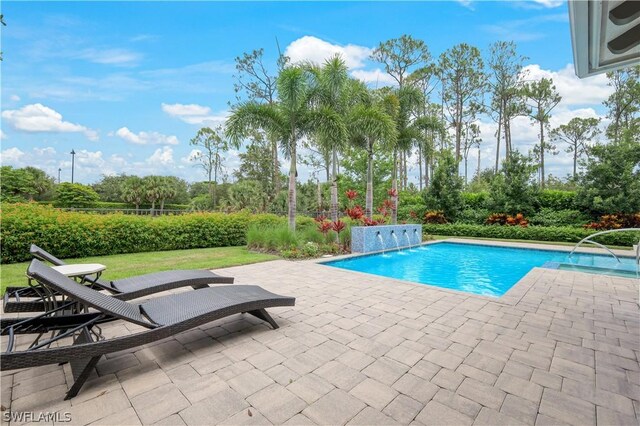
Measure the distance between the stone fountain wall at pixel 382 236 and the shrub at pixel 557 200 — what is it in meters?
7.96

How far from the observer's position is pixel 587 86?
83.9 ft

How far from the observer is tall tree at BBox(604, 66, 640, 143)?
79.8 ft

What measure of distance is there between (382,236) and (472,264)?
304cm

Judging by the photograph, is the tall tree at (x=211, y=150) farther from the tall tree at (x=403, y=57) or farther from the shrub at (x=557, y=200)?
the shrub at (x=557, y=200)

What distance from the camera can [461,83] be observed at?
85.7 ft

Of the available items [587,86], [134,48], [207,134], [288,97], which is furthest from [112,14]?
[587,86]

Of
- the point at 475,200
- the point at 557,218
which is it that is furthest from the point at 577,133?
the point at 557,218

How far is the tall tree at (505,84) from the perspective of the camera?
991 inches

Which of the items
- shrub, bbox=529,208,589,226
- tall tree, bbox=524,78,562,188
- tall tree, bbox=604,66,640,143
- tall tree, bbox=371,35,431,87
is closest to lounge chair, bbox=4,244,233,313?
shrub, bbox=529,208,589,226

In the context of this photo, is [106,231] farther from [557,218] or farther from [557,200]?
[557,200]

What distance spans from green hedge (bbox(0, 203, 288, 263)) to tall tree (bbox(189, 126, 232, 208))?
19873 millimetres

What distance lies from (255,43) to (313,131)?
14.7 metres

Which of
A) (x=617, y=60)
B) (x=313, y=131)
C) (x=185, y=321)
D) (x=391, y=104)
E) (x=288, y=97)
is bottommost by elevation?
(x=185, y=321)

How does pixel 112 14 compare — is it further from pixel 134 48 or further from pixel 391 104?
pixel 391 104
